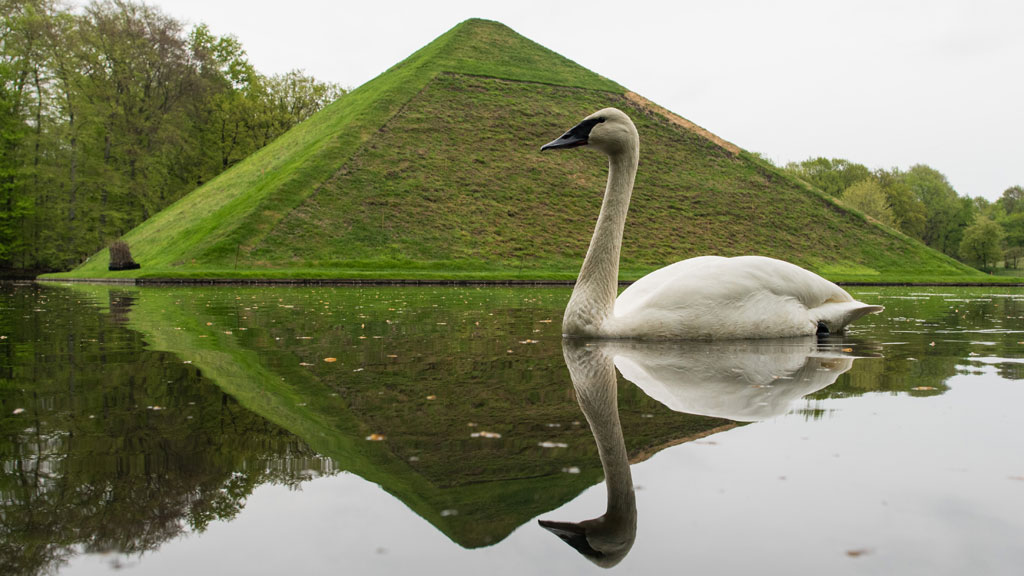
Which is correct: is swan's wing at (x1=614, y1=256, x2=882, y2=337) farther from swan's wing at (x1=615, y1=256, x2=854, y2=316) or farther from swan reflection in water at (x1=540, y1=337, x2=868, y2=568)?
swan reflection in water at (x1=540, y1=337, x2=868, y2=568)

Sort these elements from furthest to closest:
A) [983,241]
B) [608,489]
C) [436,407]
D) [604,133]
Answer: [983,241], [604,133], [436,407], [608,489]

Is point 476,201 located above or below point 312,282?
above

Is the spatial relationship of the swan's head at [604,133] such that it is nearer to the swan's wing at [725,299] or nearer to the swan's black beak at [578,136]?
the swan's black beak at [578,136]

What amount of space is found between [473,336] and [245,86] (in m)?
65.3

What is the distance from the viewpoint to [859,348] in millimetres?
7480

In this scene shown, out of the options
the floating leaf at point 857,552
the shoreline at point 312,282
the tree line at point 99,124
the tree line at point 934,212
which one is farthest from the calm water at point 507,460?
the tree line at point 934,212

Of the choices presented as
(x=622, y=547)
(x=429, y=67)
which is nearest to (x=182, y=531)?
(x=622, y=547)

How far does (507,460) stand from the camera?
311 cm

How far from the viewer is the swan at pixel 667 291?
22.6 feet

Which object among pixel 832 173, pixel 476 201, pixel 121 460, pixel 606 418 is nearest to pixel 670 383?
pixel 606 418

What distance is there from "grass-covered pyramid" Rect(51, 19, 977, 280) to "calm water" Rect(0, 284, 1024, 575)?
23.5 m

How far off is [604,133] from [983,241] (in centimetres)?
8490

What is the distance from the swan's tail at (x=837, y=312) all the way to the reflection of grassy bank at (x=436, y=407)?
313cm

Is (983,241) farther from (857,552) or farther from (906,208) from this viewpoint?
(857,552)
